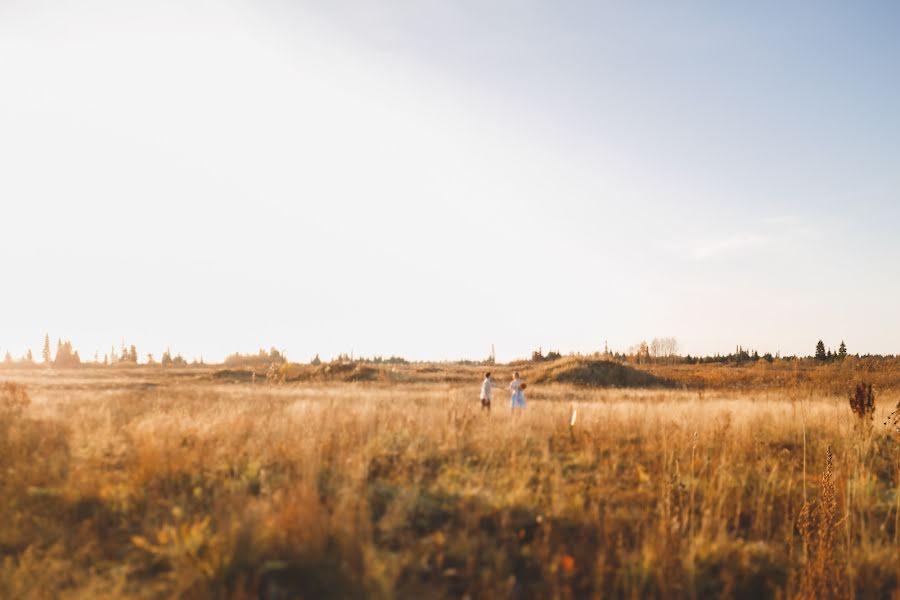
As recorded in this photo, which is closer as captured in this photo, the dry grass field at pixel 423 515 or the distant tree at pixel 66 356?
the dry grass field at pixel 423 515

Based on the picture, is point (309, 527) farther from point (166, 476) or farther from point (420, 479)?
point (166, 476)

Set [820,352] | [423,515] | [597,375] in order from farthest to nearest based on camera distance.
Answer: [820,352]
[597,375]
[423,515]

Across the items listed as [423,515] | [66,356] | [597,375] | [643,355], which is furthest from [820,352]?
[66,356]

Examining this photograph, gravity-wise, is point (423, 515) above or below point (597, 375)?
above

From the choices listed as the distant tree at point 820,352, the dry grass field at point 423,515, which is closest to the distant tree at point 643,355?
the distant tree at point 820,352

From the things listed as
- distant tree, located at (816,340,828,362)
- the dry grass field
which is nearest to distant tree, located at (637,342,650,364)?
distant tree, located at (816,340,828,362)

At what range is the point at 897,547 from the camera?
622cm

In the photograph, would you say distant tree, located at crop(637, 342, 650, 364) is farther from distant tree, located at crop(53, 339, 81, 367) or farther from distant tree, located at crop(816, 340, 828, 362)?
distant tree, located at crop(53, 339, 81, 367)

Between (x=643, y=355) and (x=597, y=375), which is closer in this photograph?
(x=597, y=375)

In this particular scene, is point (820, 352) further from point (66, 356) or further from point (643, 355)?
point (66, 356)

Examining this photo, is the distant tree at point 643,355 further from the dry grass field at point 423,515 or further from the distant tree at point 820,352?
the dry grass field at point 423,515

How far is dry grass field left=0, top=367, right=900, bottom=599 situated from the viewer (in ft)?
16.6

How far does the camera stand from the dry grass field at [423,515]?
16.6 feet

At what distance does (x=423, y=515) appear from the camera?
6.20 meters
